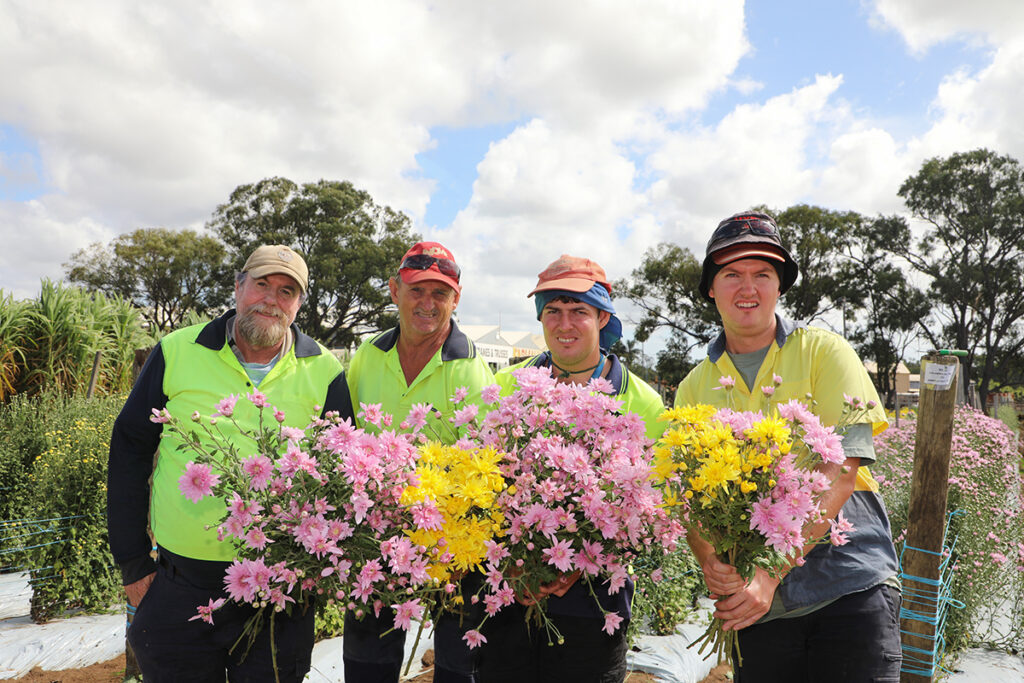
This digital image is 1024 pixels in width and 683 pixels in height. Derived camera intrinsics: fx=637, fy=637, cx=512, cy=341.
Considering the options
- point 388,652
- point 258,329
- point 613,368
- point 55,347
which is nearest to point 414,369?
point 258,329

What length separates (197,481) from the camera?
1.55 metres

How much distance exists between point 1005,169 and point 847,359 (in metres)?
33.3

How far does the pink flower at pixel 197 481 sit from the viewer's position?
1.54 m

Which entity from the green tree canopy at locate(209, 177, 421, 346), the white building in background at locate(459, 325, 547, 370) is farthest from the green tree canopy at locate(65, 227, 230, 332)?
the white building in background at locate(459, 325, 547, 370)

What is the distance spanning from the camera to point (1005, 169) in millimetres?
27406

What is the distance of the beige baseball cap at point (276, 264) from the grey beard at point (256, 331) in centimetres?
18

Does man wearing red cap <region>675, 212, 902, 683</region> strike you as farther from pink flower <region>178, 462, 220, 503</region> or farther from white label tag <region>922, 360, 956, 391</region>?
white label tag <region>922, 360, 956, 391</region>

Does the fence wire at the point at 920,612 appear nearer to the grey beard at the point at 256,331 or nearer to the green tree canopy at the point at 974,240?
the grey beard at the point at 256,331

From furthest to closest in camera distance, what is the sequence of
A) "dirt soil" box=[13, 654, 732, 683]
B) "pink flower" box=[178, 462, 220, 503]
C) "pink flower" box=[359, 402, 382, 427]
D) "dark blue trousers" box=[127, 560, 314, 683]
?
"dirt soil" box=[13, 654, 732, 683]
"dark blue trousers" box=[127, 560, 314, 683]
"pink flower" box=[359, 402, 382, 427]
"pink flower" box=[178, 462, 220, 503]

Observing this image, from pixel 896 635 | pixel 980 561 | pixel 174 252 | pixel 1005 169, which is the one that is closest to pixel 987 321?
pixel 1005 169

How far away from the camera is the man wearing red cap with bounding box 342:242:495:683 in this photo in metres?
2.48

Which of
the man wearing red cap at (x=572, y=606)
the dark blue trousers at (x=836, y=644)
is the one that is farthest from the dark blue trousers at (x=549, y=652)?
the dark blue trousers at (x=836, y=644)

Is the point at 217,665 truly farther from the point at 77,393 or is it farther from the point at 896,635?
the point at 77,393

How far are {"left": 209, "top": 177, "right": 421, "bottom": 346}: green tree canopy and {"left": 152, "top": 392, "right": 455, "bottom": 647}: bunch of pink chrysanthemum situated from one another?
27835 millimetres
